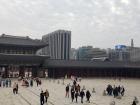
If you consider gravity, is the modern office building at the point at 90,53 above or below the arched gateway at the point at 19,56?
above

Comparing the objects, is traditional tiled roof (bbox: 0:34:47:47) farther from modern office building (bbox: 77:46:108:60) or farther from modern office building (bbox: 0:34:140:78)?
modern office building (bbox: 77:46:108:60)

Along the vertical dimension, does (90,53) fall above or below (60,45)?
below

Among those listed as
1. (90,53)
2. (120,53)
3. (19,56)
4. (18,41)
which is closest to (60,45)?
(90,53)

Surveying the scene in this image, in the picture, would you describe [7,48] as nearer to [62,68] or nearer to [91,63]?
[62,68]

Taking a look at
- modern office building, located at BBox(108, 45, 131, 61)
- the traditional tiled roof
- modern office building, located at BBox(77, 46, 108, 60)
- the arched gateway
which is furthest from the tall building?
the arched gateway

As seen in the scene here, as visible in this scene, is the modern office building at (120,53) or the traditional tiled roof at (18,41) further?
the modern office building at (120,53)

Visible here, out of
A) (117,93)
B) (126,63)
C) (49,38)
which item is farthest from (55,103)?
(49,38)

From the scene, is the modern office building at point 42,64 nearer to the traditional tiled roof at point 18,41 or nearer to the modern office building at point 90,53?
the traditional tiled roof at point 18,41

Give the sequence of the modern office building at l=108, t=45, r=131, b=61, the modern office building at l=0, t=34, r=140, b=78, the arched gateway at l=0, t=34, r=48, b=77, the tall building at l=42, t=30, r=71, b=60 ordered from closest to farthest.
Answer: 1. the arched gateway at l=0, t=34, r=48, b=77
2. the modern office building at l=0, t=34, r=140, b=78
3. the modern office building at l=108, t=45, r=131, b=61
4. the tall building at l=42, t=30, r=71, b=60

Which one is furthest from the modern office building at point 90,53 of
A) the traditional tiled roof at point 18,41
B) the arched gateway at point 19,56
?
the arched gateway at point 19,56

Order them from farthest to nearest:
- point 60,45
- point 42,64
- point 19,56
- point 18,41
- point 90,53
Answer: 1. point 90,53
2. point 60,45
3. point 18,41
4. point 42,64
5. point 19,56

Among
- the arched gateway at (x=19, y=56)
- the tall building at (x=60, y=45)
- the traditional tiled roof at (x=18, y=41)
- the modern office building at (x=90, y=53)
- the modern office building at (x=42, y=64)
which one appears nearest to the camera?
the arched gateway at (x=19, y=56)

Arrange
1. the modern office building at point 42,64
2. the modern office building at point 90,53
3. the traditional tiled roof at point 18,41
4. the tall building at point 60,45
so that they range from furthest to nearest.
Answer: the modern office building at point 90,53 < the tall building at point 60,45 < the traditional tiled roof at point 18,41 < the modern office building at point 42,64

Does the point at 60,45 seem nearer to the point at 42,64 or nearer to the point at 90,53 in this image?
Answer: the point at 90,53
